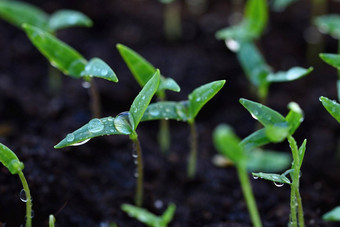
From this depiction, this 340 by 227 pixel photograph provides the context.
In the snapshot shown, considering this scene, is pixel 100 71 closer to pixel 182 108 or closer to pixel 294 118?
pixel 182 108

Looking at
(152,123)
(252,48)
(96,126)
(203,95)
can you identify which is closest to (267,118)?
(203,95)

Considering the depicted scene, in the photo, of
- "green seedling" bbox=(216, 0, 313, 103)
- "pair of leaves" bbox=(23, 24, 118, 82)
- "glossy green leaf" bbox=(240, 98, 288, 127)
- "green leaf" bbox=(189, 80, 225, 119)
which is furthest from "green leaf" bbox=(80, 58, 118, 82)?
"green seedling" bbox=(216, 0, 313, 103)

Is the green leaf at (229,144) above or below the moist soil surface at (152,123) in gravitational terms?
above

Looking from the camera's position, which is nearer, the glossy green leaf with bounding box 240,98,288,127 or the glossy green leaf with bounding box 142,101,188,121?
the glossy green leaf with bounding box 240,98,288,127

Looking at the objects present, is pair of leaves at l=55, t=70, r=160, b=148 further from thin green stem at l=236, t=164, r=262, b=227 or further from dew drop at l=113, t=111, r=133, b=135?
thin green stem at l=236, t=164, r=262, b=227

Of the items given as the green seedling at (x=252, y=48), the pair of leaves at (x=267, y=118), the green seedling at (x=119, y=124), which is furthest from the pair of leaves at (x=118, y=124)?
the green seedling at (x=252, y=48)

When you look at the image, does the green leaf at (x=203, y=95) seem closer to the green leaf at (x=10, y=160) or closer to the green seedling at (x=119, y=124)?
the green seedling at (x=119, y=124)
